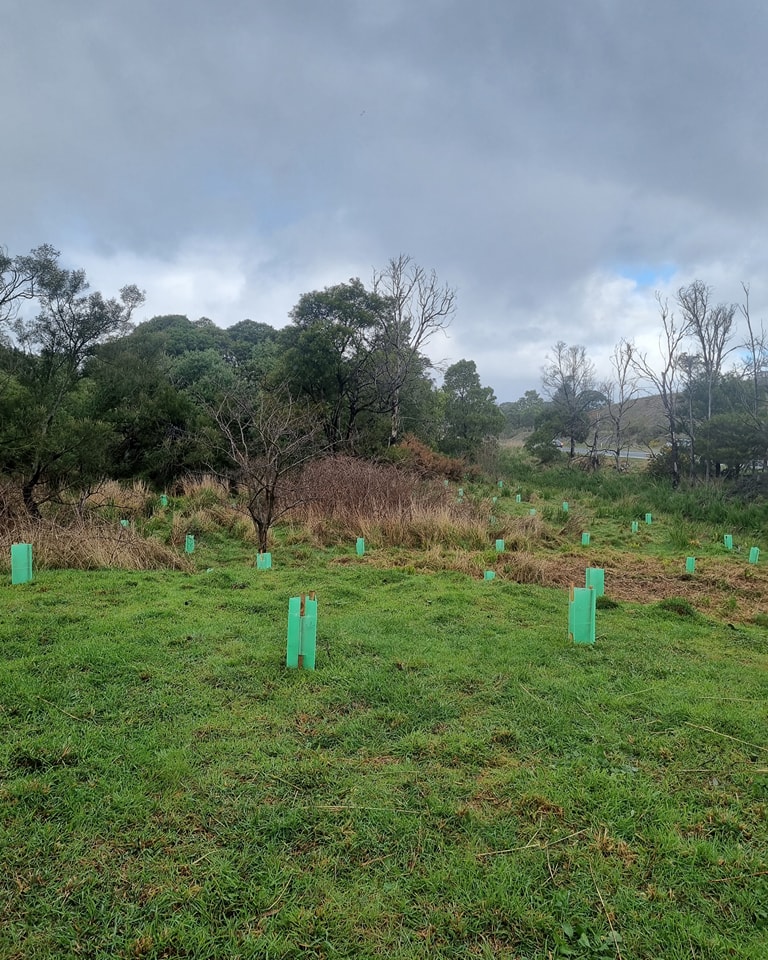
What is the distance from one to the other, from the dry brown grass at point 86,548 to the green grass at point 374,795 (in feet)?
5.78

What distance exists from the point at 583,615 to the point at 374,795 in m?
2.12

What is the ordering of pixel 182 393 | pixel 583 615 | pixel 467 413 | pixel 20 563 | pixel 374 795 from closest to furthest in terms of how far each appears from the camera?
pixel 374 795 < pixel 583 615 < pixel 20 563 < pixel 182 393 < pixel 467 413

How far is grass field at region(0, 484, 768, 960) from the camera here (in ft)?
4.50

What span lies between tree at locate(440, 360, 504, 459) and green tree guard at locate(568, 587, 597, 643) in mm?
17337

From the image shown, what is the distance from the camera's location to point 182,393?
12430 mm

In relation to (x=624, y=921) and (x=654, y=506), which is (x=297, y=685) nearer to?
(x=624, y=921)

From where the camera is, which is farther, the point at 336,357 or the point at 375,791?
the point at 336,357

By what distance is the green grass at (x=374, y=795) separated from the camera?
137 cm

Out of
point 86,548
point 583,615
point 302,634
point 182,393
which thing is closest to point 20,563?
point 86,548

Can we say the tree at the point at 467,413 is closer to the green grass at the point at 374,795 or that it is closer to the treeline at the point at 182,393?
the treeline at the point at 182,393

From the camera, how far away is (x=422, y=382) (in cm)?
1972

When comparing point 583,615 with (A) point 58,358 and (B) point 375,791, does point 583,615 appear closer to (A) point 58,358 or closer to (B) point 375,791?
(B) point 375,791

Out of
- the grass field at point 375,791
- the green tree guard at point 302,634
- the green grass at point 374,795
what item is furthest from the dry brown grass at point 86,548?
the green tree guard at point 302,634

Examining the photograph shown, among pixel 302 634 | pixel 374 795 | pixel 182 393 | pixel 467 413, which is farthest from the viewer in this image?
pixel 467 413
